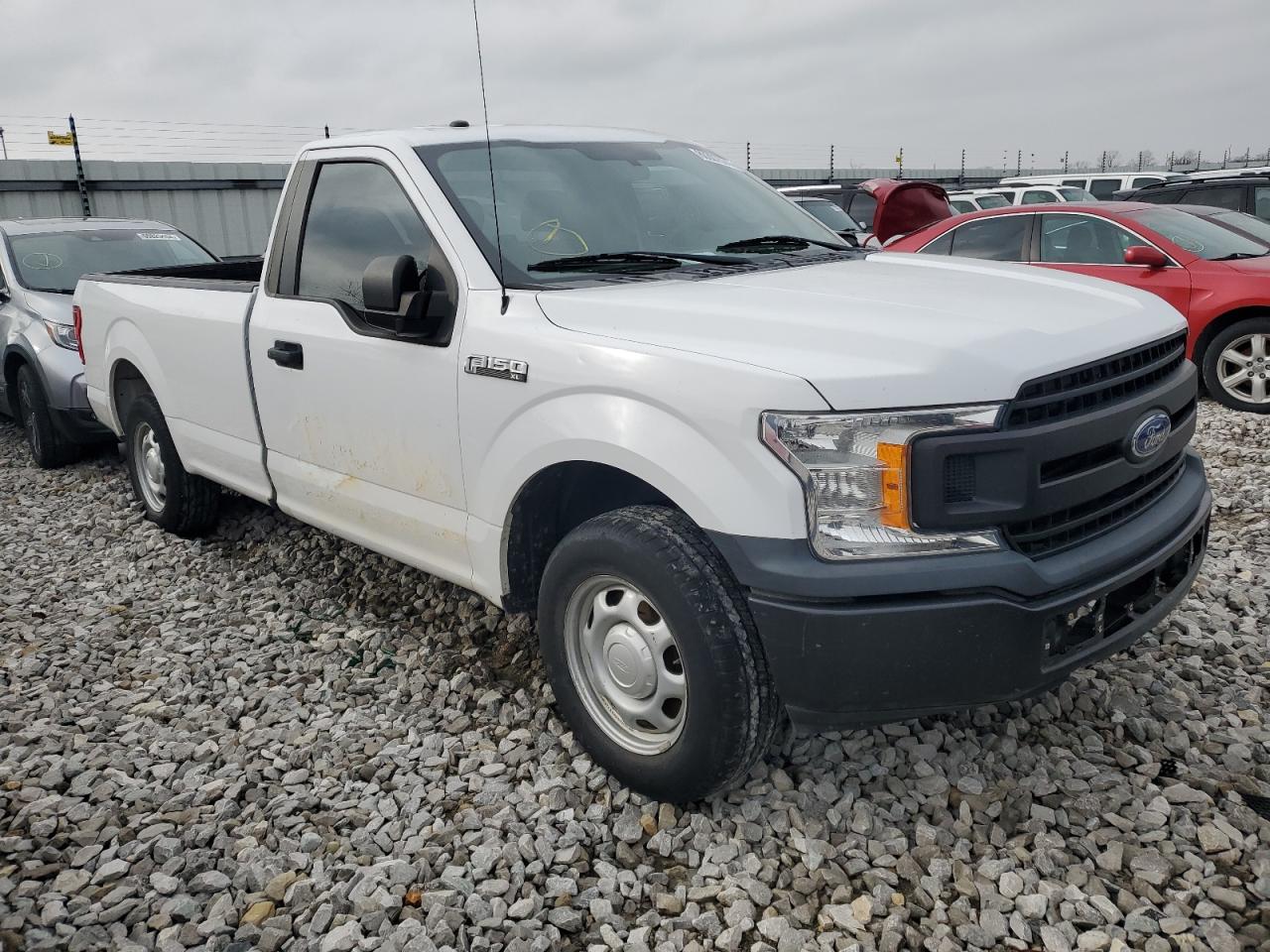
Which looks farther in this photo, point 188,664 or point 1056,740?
point 188,664

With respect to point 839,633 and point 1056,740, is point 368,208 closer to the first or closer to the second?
point 839,633

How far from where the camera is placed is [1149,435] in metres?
2.68

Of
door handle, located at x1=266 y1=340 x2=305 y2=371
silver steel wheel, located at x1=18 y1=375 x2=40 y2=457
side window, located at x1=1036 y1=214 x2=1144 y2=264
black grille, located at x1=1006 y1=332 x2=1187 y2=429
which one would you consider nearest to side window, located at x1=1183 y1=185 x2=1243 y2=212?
side window, located at x1=1036 y1=214 x2=1144 y2=264

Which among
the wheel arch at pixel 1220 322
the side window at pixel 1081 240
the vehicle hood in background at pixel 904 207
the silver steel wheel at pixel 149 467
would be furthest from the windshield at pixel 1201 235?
the silver steel wheel at pixel 149 467

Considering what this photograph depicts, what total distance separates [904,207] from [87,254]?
617cm

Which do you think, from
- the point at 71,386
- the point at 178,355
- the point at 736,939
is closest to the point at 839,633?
the point at 736,939

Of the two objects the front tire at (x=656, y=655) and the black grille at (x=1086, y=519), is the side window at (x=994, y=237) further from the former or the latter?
the front tire at (x=656, y=655)

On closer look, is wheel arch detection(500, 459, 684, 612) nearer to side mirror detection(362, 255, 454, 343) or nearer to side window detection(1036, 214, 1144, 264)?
side mirror detection(362, 255, 454, 343)

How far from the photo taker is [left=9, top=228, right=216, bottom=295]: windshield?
24.9 ft

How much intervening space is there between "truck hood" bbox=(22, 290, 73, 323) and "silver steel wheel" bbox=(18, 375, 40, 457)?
532 millimetres

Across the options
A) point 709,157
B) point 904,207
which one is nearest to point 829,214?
point 904,207

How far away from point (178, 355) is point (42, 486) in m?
3.03

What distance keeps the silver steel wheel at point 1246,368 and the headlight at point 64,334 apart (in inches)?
328

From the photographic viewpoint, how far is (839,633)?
2.32m
